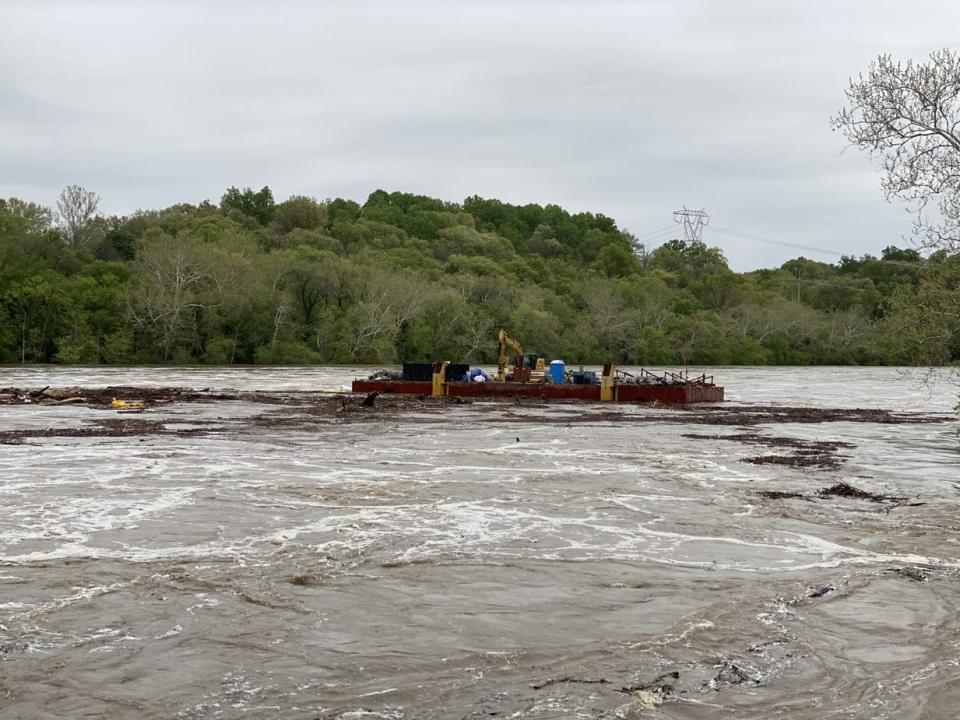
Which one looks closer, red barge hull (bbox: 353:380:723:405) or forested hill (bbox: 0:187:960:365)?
red barge hull (bbox: 353:380:723:405)

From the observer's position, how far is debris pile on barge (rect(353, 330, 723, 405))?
179ft

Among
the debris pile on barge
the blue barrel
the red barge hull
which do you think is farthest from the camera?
the blue barrel

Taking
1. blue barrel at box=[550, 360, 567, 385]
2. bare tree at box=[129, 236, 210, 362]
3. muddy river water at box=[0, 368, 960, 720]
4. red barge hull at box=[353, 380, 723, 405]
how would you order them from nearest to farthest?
muddy river water at box=[0, 368, 960, 720] < red barge hull at box=[353, 380, 723, 405] < blue barrel at box=[550, 360, 567, 385] < bare tree at box=[129, 236, 210, 362]

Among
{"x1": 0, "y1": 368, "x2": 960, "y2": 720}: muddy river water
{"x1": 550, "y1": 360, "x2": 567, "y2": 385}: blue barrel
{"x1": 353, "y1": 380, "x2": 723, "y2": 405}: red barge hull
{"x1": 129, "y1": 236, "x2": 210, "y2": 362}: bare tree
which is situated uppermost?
{"x1": 129, "y1": 236, "x2": 210, "y2": 362}: bare tree

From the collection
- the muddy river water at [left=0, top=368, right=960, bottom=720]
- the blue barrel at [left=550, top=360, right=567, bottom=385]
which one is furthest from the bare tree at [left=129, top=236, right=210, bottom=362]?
the muddy river water at [left=0, top=368, right=960, bottom=720]

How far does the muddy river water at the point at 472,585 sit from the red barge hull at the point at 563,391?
26.8 m

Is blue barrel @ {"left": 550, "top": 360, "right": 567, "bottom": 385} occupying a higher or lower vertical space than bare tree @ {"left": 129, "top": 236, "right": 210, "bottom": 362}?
lower

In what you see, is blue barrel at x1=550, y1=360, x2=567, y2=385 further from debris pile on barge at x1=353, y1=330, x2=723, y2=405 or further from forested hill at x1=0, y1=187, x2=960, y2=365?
forested hill at x1=0, y1=187, x2=960, y2=365

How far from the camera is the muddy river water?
29.3 ft

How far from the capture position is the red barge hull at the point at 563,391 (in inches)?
2146

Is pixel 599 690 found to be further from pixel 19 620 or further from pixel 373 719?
pixel 19 620

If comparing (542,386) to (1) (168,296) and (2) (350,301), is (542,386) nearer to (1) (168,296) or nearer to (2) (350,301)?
(1) (168,296)

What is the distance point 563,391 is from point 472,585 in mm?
42719

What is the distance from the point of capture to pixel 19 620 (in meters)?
10.8
